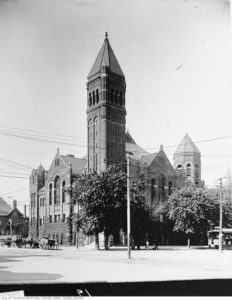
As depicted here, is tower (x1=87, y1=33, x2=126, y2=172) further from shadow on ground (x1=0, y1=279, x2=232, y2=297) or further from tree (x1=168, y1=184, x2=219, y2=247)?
shadow on ground (x1=0, y1=279, x2=232, y2=297)

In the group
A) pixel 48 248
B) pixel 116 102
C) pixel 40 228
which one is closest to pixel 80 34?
pixel 48 248

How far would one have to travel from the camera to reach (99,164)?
61750 mm

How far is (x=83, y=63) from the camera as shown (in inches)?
681

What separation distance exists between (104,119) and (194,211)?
2123 cm

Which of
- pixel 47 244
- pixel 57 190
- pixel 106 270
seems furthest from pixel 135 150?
pixel 106 270

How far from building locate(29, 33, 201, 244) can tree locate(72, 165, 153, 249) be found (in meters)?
13.0

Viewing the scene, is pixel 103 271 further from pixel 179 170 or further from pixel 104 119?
pixel 179 170

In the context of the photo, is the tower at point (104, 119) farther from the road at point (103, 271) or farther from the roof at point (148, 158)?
the road at point (103, 271)

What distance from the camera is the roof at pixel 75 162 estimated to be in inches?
2662

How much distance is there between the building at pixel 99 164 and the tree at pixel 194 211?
641cm

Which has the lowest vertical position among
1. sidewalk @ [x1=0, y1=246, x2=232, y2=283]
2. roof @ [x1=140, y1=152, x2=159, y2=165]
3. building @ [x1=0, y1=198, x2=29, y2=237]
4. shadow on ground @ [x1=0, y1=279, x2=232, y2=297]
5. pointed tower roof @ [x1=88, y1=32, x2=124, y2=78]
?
building @ [x1=0, y1=198, x2=29, y2=237]

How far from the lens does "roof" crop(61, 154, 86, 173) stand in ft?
222

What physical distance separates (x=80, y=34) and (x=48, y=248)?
3517 cm

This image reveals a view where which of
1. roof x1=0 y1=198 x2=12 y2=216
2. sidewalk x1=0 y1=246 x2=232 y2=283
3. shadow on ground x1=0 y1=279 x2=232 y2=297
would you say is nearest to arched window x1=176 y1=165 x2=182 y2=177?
roof x1=0 y1=198 x2=12 y2=216
